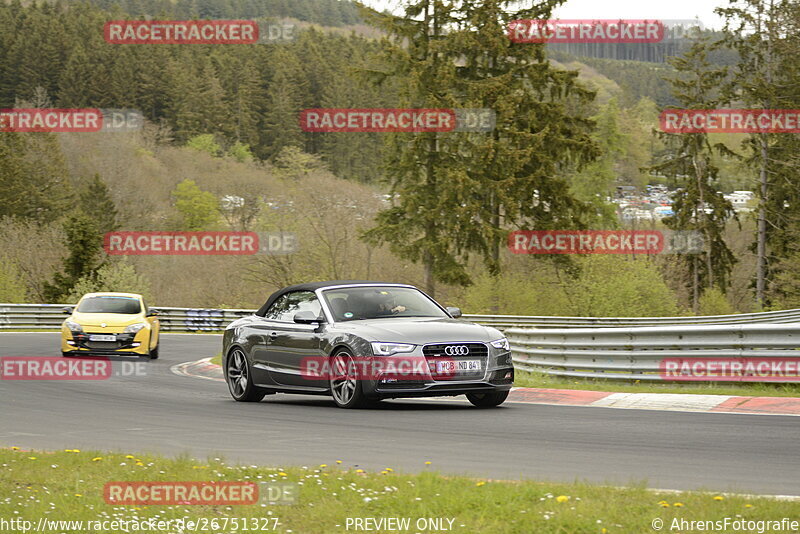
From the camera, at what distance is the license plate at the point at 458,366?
1348 cm

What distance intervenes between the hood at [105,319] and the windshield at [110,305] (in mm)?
298

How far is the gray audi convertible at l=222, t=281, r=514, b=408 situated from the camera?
13523mm

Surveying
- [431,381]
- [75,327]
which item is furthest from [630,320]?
[431,381]

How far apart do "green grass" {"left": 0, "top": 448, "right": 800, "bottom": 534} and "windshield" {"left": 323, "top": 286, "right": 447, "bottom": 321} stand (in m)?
6.25

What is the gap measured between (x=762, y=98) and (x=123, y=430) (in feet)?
152

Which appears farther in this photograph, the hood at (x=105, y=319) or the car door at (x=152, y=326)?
the car door at (x=152, y=326)

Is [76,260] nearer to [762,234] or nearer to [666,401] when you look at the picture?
[762,234]

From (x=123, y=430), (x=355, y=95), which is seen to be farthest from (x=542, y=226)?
(x=355, y=95)

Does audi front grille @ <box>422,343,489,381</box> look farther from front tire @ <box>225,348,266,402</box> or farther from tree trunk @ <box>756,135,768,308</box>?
tree trunk @ <box>756,135,768,308</box>

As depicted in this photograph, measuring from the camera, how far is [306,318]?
1467 centimetres

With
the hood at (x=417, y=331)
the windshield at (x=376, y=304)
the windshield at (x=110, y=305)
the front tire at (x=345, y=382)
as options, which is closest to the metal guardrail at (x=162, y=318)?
the windshield at (x=110, y=305)

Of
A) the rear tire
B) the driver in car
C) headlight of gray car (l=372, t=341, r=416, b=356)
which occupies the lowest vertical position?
the rear tire

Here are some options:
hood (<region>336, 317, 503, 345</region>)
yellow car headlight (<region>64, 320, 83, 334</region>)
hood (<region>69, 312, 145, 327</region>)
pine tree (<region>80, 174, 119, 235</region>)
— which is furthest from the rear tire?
pine tree (<region>80, 174, 119, 235</region>)

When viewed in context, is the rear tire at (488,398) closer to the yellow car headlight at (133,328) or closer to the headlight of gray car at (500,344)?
the headlight of gray car at (500,344)
